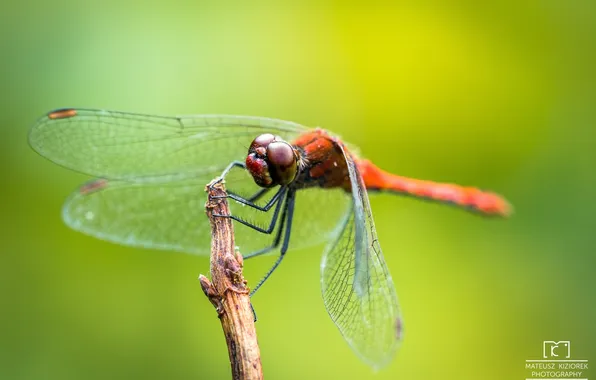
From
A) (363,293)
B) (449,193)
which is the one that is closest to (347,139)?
(449,193)

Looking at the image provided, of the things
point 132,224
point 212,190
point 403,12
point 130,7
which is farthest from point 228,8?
point 212,190

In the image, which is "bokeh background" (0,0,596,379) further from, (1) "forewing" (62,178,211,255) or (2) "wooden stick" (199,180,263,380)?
(2) "wooden stick" (199,180,263,380)

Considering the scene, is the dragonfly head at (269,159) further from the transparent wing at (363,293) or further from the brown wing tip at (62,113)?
the brown wing tip at (62,113)

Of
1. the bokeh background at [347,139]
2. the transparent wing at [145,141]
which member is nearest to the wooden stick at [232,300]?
the transparent wing at [145,141]

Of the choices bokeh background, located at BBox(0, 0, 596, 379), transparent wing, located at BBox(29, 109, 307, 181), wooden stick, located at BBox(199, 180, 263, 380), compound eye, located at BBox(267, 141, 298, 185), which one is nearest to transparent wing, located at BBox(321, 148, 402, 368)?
compound eye, located at BBox(267, 141, 298, 185)

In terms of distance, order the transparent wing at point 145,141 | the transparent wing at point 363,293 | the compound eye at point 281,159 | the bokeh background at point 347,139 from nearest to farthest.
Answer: the transparent wing at point 363,293
the compound eye at point 281,159
the transparent wing at point 145,141
the bokeh background at point 347,139
